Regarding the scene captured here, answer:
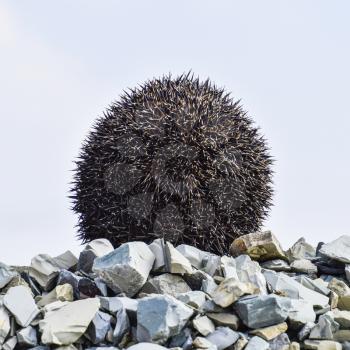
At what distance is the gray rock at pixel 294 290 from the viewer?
4.91 metres

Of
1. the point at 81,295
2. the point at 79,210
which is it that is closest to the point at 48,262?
the point at 81,295

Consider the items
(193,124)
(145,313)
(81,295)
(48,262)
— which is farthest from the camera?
(193,124)

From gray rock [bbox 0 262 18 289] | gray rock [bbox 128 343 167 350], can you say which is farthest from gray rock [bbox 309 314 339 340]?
gray rock [bbox 0 262 18 289]

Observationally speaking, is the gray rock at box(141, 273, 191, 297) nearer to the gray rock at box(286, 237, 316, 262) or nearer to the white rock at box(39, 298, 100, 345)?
the white rock at box(39, 298, 100, 345)

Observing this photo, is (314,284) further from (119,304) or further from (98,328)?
(98,328)

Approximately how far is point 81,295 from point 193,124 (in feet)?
6.66

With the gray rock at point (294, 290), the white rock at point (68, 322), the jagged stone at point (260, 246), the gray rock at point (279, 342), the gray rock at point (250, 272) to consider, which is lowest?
the gray rock at point (279, 342)

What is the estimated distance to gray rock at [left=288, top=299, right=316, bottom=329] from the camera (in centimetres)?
445

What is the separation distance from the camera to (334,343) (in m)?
4.44

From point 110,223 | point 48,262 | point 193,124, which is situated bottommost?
point 48,262

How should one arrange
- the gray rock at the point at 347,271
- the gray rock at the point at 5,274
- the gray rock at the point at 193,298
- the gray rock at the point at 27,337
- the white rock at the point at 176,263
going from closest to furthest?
the gray rock at the point at 27,337 → the gray rock at the point at 193,298 → the white rock at the point at 176,263 → the gray rock at the point at 5,274 → the gray rock at the point at 347,271

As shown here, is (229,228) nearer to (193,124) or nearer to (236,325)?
(193,124)

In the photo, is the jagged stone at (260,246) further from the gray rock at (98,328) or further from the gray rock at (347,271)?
the gray rock at (98,328)

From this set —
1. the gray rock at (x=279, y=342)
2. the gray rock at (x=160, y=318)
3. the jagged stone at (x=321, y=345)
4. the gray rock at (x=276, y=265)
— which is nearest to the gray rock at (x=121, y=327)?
the gray rock at (x=160, y=318)
